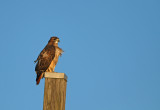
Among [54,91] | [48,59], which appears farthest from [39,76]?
[54,91]

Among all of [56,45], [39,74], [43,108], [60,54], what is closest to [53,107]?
[43,108]

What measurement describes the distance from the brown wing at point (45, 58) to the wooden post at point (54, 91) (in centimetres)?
302

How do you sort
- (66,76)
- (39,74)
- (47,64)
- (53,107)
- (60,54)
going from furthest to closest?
(60,54) → (47,64) → (39,74) → (66,76) → (53,107)

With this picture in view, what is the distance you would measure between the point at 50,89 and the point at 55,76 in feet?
0.77

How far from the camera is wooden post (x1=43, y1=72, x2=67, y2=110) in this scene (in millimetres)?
4191

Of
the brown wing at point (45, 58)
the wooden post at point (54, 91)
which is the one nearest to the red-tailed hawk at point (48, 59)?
the brown wing at point (45, 58)

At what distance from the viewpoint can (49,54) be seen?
7.90m

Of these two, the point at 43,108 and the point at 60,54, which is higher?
the point at 60,54

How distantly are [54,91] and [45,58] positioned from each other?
370cm

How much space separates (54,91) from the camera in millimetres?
4234

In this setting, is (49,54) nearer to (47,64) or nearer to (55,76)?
(47,64)

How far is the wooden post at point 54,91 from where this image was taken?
4.19m

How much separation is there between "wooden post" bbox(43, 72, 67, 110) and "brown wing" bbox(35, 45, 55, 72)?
9.90ft

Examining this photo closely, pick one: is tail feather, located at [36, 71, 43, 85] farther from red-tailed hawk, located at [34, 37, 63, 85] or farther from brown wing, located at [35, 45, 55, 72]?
brown wing, located at [35, 45, 55, 72]
